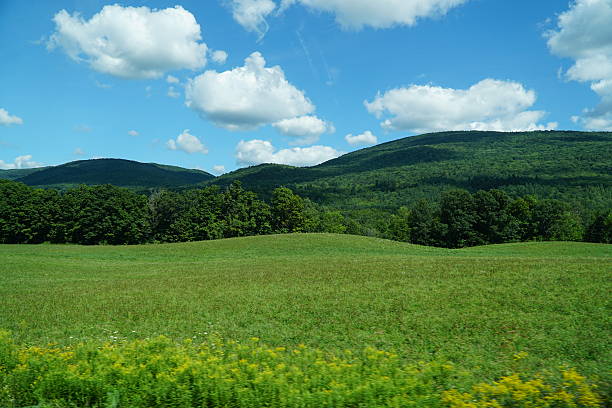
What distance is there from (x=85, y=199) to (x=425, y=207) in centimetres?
7677

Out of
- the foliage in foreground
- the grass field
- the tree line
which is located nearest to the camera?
the foliage in foreground

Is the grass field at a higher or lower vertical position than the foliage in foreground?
lower

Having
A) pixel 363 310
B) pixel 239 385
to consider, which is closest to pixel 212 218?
pixel 363 310

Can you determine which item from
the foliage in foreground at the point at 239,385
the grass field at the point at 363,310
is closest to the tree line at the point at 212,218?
the grass field at the point at 363,310

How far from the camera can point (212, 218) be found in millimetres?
84750

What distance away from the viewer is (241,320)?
51.9 feet

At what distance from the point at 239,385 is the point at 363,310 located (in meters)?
9.82

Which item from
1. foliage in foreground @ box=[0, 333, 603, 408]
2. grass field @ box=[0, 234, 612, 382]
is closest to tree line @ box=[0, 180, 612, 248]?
grass field @ box=[0, 234, 612, 382]

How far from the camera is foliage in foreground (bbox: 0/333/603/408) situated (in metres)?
6.82

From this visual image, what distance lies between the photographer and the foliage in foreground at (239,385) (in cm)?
682

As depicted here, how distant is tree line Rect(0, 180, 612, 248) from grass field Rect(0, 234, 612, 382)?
50.4 metres

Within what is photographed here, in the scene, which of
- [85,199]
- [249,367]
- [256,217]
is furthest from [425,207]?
[249,367]

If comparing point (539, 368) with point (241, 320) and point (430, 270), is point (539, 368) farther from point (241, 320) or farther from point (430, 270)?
point (430, 270)

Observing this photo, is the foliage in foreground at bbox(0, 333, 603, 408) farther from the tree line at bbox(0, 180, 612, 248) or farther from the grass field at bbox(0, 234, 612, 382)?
the tree line at bbox(0, 180, 612, 248)
